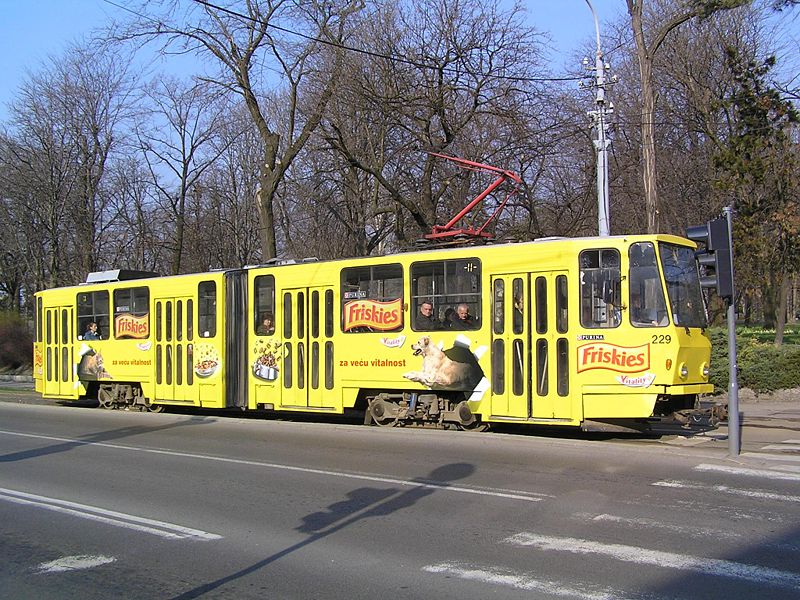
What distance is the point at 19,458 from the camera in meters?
12.4

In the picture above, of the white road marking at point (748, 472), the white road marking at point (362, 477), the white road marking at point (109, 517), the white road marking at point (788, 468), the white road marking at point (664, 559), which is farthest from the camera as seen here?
the white road marking at point (788, 468)

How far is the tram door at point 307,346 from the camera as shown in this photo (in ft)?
50.8

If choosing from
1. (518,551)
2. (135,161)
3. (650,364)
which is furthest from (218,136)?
(518,551)

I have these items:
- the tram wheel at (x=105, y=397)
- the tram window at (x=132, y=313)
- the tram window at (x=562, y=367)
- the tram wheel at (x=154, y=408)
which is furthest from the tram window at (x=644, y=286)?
the tram wheel at (x=105, y=397)

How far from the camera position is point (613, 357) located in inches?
477

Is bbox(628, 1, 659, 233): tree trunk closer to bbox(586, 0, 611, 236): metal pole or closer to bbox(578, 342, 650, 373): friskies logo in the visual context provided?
bbox(586, 0, 611, 236): metal pole

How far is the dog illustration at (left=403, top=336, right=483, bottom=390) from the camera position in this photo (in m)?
13.5

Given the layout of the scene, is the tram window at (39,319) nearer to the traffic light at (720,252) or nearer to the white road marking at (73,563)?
the white road marking at (73,563)

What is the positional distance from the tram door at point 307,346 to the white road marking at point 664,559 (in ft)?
28.6

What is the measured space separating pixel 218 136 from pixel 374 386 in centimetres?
3320

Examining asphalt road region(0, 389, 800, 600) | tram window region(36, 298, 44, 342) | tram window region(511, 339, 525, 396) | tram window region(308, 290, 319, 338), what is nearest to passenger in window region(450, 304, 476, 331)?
tram window region(511, 339, 525, 396)

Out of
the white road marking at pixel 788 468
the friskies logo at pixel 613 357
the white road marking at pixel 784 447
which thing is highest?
the friskies logo at pixel 613 357

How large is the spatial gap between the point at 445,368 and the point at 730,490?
5.79 m

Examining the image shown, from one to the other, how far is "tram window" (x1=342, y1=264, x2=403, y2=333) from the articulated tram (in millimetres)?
25
